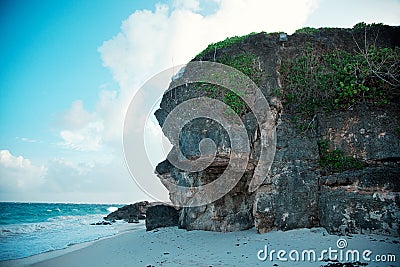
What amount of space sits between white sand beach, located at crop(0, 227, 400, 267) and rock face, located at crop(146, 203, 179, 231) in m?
2.68

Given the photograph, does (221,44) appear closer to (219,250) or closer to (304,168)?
(304,168)

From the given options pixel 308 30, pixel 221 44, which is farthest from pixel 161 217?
pixel 308 30

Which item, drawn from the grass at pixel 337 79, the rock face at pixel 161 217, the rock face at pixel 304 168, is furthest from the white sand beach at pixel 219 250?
the grass at pixel 337 79

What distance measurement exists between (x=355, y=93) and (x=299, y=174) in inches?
126

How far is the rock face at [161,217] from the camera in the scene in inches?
567

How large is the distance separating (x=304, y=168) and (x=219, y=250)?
366 centimetres

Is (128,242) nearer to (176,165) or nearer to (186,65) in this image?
(176,165)

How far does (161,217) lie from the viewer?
14.5 meters

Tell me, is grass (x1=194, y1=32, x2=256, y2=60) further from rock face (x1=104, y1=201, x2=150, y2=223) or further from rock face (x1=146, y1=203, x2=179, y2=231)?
rock face (x1=104, y1=201, x2=150, y2=223)

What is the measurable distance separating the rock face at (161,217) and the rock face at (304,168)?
2357mm

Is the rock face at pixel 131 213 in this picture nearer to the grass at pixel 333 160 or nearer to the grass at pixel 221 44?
the grass at pixel 221 44

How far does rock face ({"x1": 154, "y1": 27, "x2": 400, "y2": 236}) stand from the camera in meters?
7.86

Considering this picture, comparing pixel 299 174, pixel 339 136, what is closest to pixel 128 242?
pixel 299 174

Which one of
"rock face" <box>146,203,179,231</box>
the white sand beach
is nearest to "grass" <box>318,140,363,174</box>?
the white sand beach
